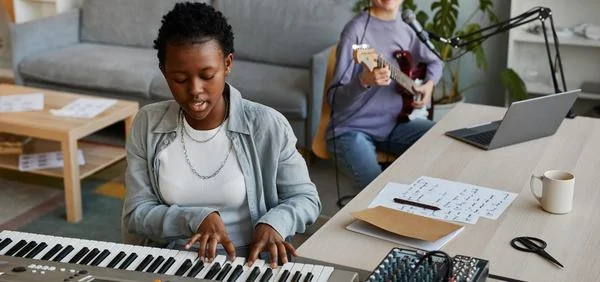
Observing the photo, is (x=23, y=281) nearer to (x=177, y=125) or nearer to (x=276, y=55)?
(x=177, y=125)

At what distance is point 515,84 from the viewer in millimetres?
4086

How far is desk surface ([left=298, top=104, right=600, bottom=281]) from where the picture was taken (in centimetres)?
165

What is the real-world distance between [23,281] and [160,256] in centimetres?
26

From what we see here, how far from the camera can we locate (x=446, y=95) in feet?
14.3

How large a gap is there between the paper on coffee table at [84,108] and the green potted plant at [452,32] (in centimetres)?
139

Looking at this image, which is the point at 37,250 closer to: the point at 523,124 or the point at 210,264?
the point at 210,264

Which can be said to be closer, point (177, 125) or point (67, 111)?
point (177, 125)

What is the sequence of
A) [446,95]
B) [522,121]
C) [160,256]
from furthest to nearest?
[446,95], [522,121], [160,256]

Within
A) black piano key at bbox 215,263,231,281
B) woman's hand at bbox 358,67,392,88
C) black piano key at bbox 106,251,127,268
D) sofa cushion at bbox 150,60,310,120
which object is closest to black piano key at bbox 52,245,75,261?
black piano key at bbox 106,251,127,268

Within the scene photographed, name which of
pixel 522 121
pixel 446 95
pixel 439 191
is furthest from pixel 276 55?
pixel 439 191

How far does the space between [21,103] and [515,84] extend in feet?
7.80

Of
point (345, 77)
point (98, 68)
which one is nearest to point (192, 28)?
point (345, 77)

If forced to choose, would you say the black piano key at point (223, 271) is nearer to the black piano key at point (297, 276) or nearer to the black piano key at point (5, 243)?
the black piano key at point (297, 276)

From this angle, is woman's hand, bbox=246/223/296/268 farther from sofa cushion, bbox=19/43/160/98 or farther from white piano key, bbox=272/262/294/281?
sofa cushion, bbox=19/43/160/98
